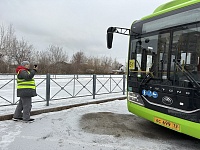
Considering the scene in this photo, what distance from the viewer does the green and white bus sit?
10.8ft

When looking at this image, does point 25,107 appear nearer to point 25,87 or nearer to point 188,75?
point 25,87

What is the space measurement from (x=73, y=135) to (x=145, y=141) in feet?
5.15

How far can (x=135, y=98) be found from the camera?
14.9 feet

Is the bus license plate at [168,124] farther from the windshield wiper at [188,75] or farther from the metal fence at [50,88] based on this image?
the metal fence at [50,88]

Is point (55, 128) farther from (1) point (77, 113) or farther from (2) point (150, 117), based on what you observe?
(2) point (150, 117)

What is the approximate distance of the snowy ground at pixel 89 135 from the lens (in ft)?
12.0

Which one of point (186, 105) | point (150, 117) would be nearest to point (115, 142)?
point (150, 117)

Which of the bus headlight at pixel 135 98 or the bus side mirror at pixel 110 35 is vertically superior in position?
the bus side mirror at pixel 110 35

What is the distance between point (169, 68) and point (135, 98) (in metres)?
1.20

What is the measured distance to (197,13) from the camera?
3.35 m

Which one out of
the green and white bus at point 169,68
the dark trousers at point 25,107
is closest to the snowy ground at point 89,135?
the dark trousers at point 25,107

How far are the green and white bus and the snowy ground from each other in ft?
1.75

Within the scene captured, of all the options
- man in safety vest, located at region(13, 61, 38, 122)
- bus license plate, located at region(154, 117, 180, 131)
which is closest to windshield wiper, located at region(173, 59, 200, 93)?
bus license plate, located at region(154, 117, 180, 131)

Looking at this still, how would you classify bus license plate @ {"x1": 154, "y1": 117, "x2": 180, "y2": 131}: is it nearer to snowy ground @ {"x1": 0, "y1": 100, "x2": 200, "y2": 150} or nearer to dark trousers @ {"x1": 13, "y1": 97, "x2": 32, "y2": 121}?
snowy ground @ {"x1": 0, "y1": 100, "x2": 200, "y2": 150}
